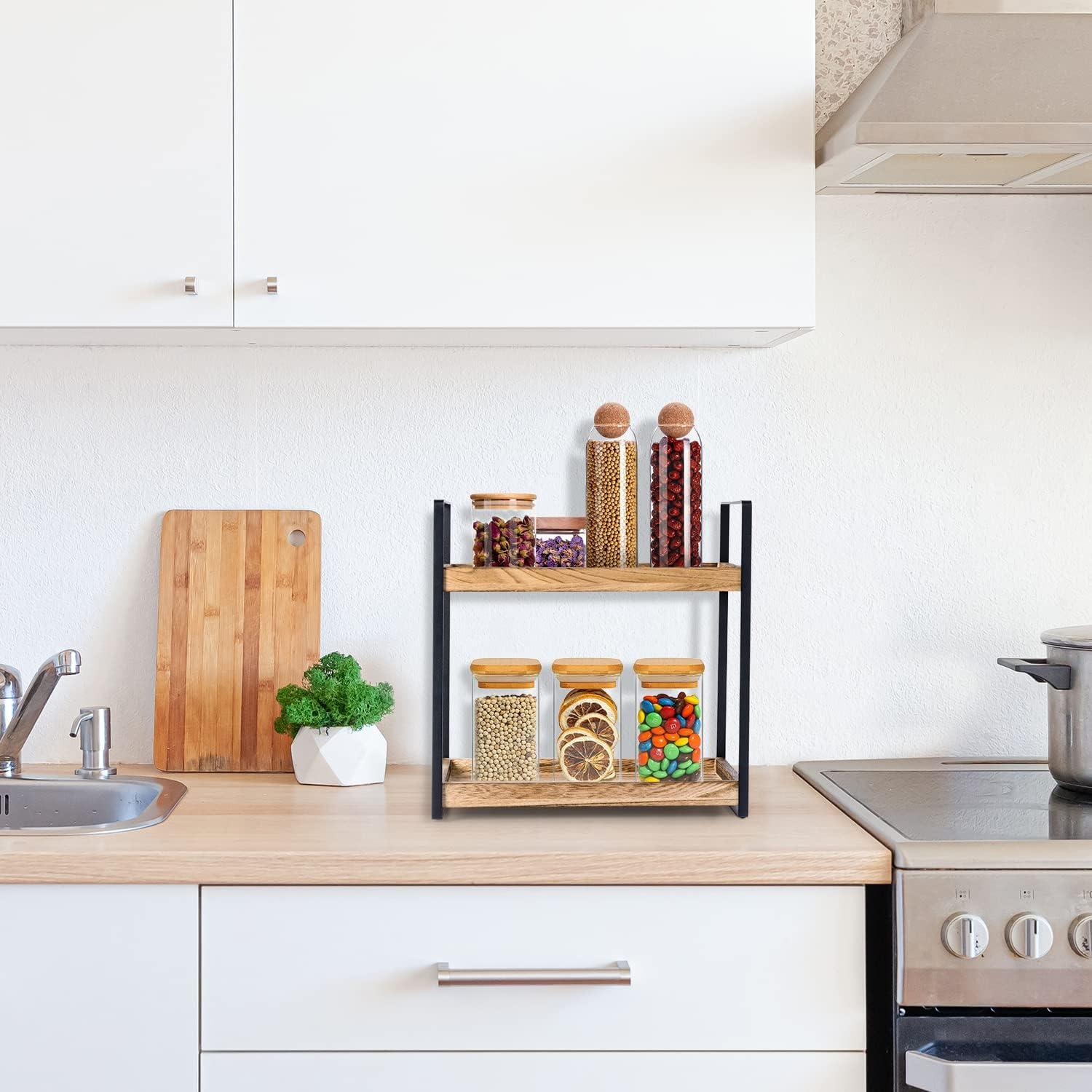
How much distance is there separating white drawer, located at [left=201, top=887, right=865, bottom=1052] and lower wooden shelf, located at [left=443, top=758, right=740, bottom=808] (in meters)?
0.18

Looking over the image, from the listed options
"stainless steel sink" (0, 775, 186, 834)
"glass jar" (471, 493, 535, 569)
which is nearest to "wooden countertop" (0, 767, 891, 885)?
"stainless steel sink" (0, 775, 186, 834)

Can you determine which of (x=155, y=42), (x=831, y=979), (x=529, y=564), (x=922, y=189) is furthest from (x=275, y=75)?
(x=831, y=979)

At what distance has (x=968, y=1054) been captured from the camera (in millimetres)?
1291

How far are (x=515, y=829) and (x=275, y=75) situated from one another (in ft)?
3.47

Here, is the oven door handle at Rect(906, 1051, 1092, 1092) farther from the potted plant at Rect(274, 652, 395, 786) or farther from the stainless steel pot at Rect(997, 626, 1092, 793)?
the potted plant at Rect(274, 652, 395, 786)

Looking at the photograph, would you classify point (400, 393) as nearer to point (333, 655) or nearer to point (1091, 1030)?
point (333, 655)

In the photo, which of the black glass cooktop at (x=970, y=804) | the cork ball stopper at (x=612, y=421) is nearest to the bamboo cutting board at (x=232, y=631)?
the cork ball stopper at (x=612, y=421)

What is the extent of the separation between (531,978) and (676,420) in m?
0.79

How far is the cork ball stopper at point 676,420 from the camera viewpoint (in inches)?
63.7

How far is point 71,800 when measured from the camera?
1.71 meters

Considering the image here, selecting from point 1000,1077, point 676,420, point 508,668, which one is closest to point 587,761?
point 508,668

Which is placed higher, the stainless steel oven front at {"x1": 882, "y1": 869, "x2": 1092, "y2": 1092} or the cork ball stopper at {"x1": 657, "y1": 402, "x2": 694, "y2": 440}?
the cork ball stopper at {"x1": 657, "y1": 402, "x2": 694, "y2": 440}

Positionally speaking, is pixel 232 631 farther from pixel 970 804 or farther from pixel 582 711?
pixel 970 804

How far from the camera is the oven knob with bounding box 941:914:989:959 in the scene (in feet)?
4.21
